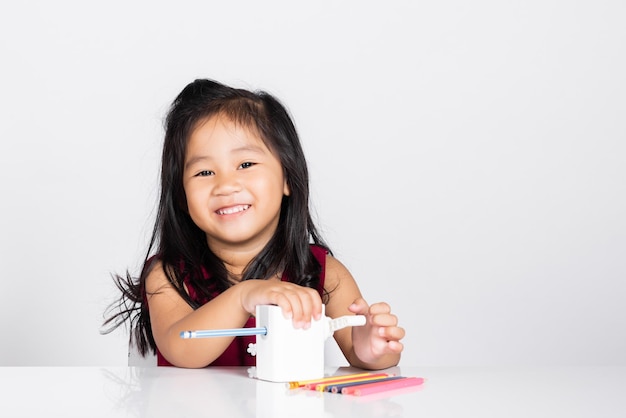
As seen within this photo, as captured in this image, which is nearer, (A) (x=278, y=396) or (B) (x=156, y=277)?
(A) (x=278, y=396)

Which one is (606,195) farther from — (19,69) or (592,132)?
(19,69)

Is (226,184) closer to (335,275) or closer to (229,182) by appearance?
(229,182)

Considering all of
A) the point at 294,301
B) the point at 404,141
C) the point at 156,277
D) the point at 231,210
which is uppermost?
the point at 404,141

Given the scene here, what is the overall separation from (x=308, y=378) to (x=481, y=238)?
5.49 feet

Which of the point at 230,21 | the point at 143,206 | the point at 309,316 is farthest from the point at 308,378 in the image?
the point at 230,21

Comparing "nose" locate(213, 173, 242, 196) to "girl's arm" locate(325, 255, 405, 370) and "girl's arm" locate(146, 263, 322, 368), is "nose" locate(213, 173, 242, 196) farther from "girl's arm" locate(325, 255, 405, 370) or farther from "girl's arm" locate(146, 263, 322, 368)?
"girl's arm" locate(325, 255, 405, 370)

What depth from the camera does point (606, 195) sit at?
2533 millimetres

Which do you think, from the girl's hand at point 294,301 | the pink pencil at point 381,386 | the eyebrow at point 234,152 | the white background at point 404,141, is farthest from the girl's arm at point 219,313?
the white background at point 404,141

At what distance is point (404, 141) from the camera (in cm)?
251

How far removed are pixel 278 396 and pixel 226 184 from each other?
670 mm

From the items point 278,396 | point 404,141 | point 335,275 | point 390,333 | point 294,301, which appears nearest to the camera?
point 278,396

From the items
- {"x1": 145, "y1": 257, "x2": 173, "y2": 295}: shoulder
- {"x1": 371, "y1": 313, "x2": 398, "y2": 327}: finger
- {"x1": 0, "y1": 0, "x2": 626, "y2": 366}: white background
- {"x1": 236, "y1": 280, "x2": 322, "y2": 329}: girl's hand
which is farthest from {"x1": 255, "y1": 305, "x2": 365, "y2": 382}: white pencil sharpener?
{"x1": 0, "y1": 0, "x2": 626, "y2": 366}: white background

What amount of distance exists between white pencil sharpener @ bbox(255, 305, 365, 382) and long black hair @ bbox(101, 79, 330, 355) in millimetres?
562

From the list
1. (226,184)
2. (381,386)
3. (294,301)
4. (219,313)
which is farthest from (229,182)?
(381,386)
